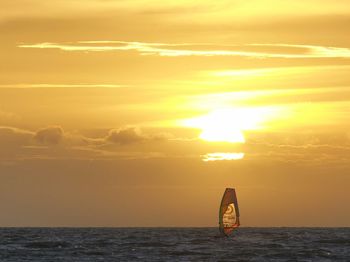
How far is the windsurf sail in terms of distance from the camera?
133m

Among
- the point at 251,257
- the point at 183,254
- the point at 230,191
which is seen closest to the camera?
the point at 251,257

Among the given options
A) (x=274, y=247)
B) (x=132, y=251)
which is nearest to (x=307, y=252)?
(x=274, y=247)

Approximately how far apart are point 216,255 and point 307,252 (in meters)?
13.0

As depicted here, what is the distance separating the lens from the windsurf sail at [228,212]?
13262cm

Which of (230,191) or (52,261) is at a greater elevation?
(230,191)

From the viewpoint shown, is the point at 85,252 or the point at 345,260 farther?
the point at 85,252

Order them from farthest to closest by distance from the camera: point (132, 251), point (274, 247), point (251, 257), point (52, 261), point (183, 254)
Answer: point (274, 247), point (132, 251), point (183, 254), point (251, 257), point (52, 261)

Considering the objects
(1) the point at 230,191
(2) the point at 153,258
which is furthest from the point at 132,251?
(1) the point at 230,191

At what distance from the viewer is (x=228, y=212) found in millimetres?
133625

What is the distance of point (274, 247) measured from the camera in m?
115

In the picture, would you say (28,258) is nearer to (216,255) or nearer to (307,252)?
(216,255)

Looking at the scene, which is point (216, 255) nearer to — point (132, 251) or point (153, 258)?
point (153, 258)

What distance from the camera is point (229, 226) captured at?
136 metres

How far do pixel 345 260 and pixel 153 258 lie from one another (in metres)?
18.6
